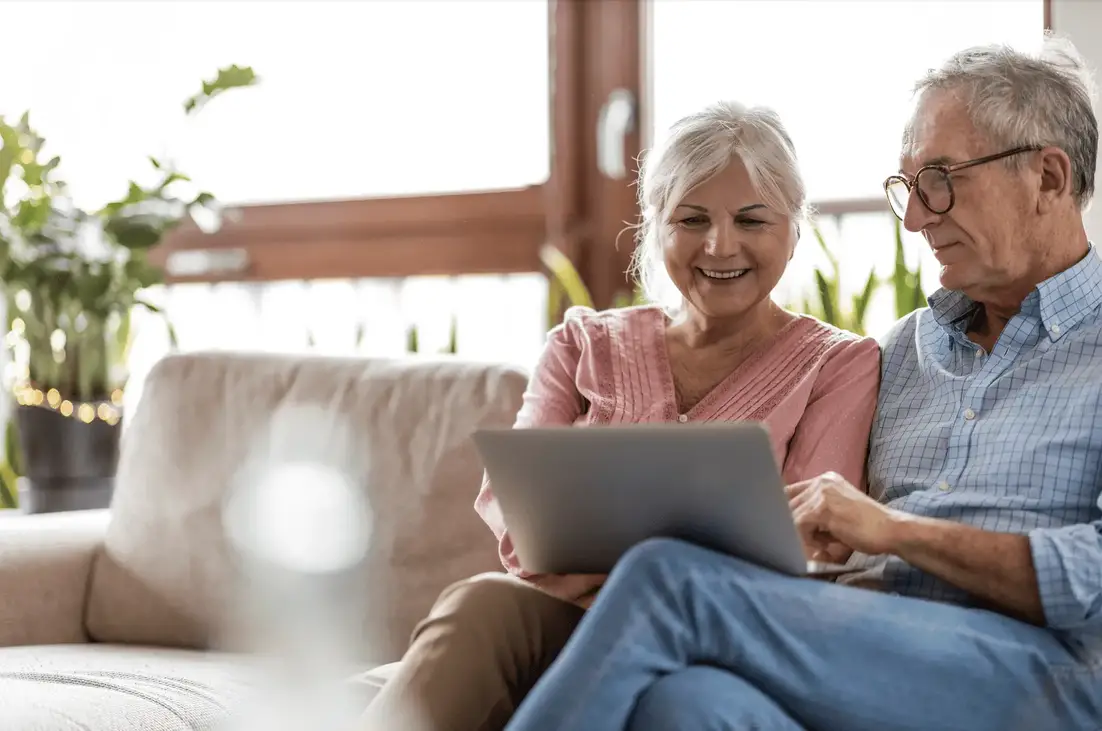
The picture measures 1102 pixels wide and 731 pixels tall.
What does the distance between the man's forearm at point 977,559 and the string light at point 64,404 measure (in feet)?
6.27

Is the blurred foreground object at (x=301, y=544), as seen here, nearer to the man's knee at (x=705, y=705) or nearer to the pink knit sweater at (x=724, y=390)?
the pink knit sweater at (x=724, y=390)

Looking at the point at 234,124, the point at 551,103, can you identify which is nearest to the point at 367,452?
the point at 551,103

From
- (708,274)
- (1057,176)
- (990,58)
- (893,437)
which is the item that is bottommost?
(893,437)

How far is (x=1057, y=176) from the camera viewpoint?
164 cm

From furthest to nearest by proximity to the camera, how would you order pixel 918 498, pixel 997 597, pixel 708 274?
pixel 708 274
pixel 918 498
pixel 997 597

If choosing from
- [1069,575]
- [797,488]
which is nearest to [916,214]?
Result: [797,488]

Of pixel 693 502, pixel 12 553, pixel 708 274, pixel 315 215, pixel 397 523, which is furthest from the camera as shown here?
pixel 315 215

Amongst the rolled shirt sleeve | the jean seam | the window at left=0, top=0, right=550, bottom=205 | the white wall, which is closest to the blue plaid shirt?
the rolled shirt sleeve

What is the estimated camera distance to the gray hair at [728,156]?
1.80m

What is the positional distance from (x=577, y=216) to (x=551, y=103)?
28cm

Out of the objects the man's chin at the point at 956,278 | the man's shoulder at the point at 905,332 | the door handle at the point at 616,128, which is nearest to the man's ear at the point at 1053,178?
the man's chin at the point at 956,278

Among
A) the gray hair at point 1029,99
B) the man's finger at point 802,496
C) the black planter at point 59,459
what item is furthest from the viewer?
the black planter at point 59,459

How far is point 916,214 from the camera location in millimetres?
1687

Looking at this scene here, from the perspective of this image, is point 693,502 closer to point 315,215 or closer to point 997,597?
point 997,597
